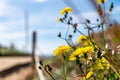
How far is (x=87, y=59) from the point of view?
6.06 feet

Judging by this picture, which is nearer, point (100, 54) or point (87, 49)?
point (100, 54)

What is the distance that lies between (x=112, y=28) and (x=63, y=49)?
0.79m

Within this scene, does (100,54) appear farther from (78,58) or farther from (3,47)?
(3,47)

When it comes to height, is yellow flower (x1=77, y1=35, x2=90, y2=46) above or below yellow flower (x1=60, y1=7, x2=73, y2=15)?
below

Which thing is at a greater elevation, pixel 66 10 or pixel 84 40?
pixel 66 10

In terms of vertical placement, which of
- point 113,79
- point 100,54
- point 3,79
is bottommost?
point 3,79

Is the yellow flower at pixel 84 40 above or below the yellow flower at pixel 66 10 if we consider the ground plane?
below

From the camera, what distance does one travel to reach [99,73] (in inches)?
84.0

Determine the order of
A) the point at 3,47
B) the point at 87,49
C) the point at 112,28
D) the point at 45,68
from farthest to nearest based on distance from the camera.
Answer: the point at 3,47 < the point at 45,68 < the point at 87,49 < the point at 112,28

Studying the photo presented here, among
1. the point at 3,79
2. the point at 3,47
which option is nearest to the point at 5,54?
the point at 3,47

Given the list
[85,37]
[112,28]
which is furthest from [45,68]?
[112,28]

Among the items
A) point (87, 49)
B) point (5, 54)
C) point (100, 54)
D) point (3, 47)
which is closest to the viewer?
point (100, 54)

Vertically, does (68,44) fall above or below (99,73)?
above

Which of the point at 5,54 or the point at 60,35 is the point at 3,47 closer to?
the point at 5,54
